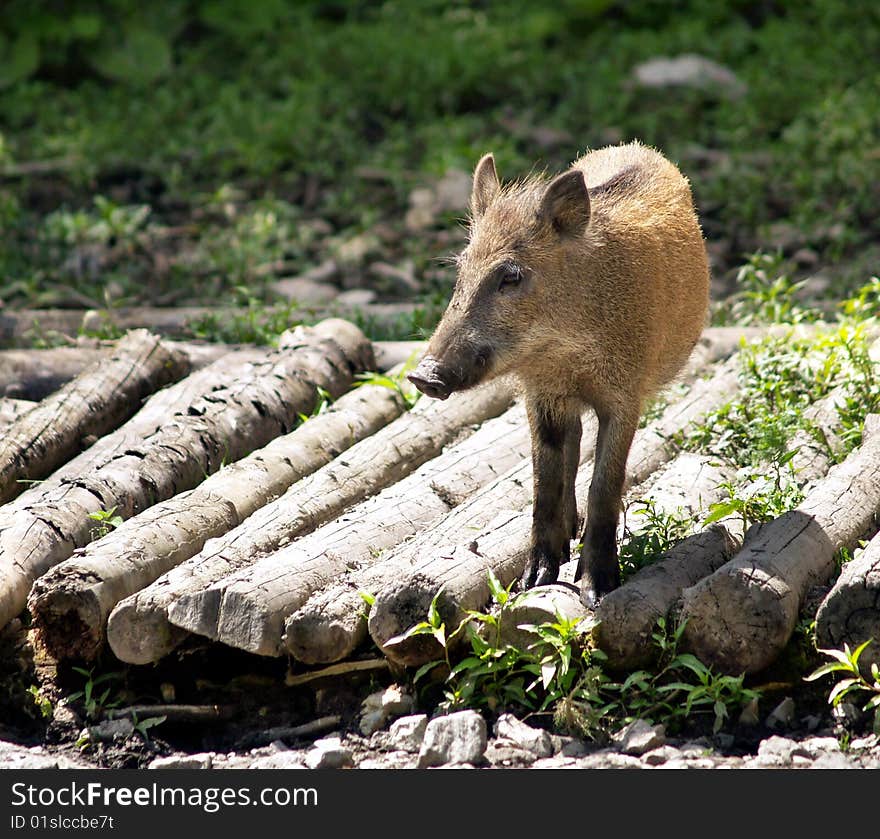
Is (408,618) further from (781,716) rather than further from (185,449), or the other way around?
(185,449)

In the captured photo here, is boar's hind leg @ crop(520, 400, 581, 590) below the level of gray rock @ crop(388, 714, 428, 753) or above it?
above

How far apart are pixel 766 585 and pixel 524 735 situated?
935mm

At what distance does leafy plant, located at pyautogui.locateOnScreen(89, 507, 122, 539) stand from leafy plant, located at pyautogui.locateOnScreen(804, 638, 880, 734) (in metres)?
2.73

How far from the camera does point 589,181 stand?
5.77m

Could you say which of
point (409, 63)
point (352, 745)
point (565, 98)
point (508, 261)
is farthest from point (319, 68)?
point (352, 745)

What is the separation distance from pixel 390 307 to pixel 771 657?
14.8 feet

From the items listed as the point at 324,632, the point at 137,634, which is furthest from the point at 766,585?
the point at 137,634

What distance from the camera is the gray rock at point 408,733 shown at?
458 cm

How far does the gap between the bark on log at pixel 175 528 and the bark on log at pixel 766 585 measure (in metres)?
1.97

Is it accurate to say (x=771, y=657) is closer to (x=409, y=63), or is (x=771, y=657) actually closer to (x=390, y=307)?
(x=390, y=307)

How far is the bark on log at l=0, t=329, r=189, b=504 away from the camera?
6.18 metres

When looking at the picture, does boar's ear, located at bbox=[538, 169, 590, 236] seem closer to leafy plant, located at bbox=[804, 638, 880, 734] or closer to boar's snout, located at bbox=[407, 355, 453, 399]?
boar's snout, located at bbox=[407, 355, 453, 399]

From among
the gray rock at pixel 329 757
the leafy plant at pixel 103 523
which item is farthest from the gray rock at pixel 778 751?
the leafy plant at pixel 103 523

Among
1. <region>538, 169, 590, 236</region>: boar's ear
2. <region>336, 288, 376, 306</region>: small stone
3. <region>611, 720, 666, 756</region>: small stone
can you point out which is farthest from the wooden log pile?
<region>336, 288, 376, 306</region>: small stone
